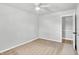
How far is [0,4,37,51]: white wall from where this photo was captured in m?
1.91

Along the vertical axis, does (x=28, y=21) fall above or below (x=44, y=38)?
above

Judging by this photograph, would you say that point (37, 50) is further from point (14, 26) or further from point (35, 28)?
point (14, 26)

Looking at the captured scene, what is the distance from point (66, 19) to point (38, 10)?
1971mm

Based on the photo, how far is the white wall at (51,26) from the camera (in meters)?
2.39

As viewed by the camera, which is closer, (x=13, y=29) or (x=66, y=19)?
(x=13, y=29)

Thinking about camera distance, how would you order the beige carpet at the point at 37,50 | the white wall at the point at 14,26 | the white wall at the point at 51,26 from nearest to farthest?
the beige carpet at the point at 37,50 < the white wall at the point at 14,26 < the white wall at the point at 51,26

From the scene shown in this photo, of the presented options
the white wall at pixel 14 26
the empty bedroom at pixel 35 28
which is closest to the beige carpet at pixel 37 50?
the empty bedroom at pixel 35 28

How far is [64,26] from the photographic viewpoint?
343 centimetres

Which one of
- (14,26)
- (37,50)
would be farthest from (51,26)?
(14,26)

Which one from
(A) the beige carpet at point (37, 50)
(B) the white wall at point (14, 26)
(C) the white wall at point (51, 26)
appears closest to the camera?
(A) the beige carpet at point (37, 50)

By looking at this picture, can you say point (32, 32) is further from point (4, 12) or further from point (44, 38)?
point (4, 12)

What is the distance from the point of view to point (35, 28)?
2463 millimetres

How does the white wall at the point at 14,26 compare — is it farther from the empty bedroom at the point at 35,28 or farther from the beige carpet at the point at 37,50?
the beige carpet at the point at 37,50
